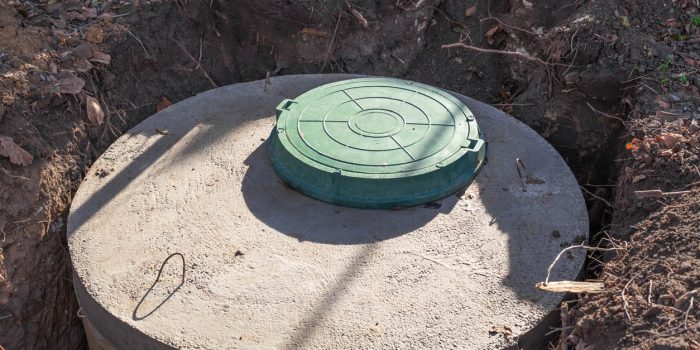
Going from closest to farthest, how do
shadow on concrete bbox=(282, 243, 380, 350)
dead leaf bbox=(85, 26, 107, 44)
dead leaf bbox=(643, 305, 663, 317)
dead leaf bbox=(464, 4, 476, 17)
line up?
dead leaf bbox=(643, 305, 663, 317) → shadow on concrete bbox=(282, 243, 380, 350) → dead leaf bbox=(85, 26, 107, 44) → dead leaf bbox=(464, 4, 476, 17)

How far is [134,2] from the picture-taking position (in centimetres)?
489

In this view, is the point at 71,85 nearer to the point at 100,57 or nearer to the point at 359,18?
the point at 100,57

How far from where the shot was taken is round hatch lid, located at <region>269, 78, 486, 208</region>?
3535 mm

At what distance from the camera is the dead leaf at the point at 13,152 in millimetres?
3807

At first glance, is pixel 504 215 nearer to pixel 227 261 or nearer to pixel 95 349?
pixel 227 261

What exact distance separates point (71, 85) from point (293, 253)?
1.95 meters

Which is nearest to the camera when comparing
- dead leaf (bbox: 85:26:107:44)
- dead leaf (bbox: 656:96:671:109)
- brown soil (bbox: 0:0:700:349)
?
brown soil (bbox: 0:0:700:349)

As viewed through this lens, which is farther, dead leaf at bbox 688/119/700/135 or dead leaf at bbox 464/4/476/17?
dead leaf at bbox 464/4/476/17

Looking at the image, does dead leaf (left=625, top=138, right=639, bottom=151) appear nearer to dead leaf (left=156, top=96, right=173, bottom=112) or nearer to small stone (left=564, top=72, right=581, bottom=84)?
small stone (left=564, top=72, right=581, bottom=84)

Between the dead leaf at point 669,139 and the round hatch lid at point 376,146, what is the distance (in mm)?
960

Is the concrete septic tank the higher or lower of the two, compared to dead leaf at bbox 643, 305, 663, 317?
lower

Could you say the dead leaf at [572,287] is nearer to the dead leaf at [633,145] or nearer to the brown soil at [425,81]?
the brown soil at [425,81]

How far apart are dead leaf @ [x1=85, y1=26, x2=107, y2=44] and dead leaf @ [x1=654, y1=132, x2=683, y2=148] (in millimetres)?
3578

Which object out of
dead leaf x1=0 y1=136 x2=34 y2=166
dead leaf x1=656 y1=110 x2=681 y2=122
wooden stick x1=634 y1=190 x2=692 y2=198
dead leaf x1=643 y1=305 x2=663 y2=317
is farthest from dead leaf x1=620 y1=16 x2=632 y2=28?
dead leaf x1=0 y1=136 x2=34 y2=166
